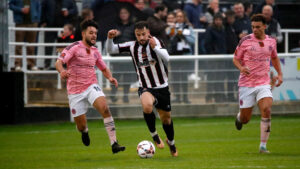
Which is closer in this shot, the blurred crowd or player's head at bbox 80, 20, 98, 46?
player's head at bbox 80, 20, 98, 46

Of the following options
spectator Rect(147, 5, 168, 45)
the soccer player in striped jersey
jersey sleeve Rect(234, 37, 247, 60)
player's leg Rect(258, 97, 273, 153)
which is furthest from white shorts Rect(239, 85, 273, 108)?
spectator Rect(147, 5, 168, 45)

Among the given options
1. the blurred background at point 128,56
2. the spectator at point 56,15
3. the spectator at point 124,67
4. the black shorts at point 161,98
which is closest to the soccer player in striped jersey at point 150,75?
the black shorts at point 161,98

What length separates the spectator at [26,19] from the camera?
1758cm

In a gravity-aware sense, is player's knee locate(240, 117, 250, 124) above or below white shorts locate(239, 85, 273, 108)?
below

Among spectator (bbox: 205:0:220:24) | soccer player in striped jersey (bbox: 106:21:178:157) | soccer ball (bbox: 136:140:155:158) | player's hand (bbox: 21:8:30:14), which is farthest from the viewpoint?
spectator (bbox: 205:0:220:24)

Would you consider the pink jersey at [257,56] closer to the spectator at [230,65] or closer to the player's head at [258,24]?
the player's head at [258,24]

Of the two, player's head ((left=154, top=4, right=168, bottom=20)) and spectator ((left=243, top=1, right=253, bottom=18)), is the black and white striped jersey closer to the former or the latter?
player's head ((left=154, top=4, right=168, bottom=20))

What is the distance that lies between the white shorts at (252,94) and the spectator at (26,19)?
300 inches

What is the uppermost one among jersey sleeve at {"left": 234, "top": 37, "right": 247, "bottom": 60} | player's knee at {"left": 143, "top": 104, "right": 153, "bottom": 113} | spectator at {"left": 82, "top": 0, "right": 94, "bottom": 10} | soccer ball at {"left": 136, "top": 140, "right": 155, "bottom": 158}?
spectator at {"left": 82, "top": 0, "right": 94, "bottom": 10}

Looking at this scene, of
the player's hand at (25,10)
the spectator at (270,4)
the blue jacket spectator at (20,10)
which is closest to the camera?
the blue jacket spectator at (20,10)

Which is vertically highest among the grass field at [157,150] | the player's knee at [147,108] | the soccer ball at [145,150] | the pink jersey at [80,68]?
the pink jersey at [80,68]

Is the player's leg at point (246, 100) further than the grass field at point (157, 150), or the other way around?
the player's leg at point (246, 100)

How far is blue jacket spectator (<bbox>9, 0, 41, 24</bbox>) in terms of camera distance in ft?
57.5

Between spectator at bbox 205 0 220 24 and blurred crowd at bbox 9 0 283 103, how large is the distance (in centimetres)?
5
